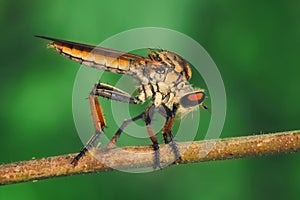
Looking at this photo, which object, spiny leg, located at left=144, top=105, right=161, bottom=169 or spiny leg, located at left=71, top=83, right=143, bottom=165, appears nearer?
spiny leg, located at left=144, top=105, right=161, bottom=169

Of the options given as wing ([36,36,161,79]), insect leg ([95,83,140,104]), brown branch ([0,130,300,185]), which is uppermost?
wing ([36,36,161,79])

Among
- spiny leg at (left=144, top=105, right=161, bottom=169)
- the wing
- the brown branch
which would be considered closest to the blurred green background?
the wing

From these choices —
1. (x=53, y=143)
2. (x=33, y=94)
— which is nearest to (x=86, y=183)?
(x=53, y=143)

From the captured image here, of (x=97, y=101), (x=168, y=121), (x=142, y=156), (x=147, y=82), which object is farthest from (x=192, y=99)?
(x=142, y=156)

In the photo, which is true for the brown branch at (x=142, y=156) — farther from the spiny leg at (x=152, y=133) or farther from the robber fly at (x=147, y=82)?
the robber fly at (x=147, y=82)

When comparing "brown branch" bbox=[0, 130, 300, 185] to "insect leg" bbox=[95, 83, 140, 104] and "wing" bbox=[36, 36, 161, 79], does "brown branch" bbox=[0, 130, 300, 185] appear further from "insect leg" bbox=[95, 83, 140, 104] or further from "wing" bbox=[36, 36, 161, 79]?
"wing" bbox=[36, 36, 161, 79]

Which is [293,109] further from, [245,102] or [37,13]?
[37,13]

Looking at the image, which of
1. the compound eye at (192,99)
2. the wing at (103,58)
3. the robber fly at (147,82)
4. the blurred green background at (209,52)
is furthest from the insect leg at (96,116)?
the blurred green background at (209,52)
